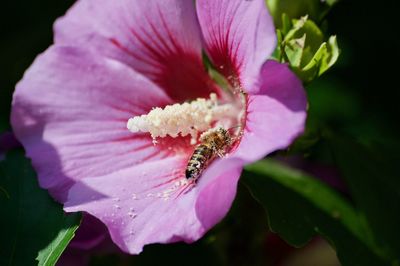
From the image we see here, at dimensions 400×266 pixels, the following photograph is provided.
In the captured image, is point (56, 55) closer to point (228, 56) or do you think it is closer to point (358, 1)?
point (228, 56)

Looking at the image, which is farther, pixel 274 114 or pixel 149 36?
pixel 149 36

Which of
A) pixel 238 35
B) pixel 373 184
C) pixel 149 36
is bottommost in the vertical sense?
pixel 373 184

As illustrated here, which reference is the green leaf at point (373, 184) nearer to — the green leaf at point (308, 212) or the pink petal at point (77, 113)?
the green leaf at point (308, 212)

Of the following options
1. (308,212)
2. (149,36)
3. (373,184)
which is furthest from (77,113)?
(373,184)

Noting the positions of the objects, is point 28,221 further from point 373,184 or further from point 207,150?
point 373,184

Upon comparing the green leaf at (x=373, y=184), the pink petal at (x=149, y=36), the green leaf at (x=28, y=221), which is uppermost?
the pink petal at (x=149, y=36)

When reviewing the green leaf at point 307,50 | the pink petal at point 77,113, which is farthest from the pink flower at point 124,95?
the green leaf at point 307,50
